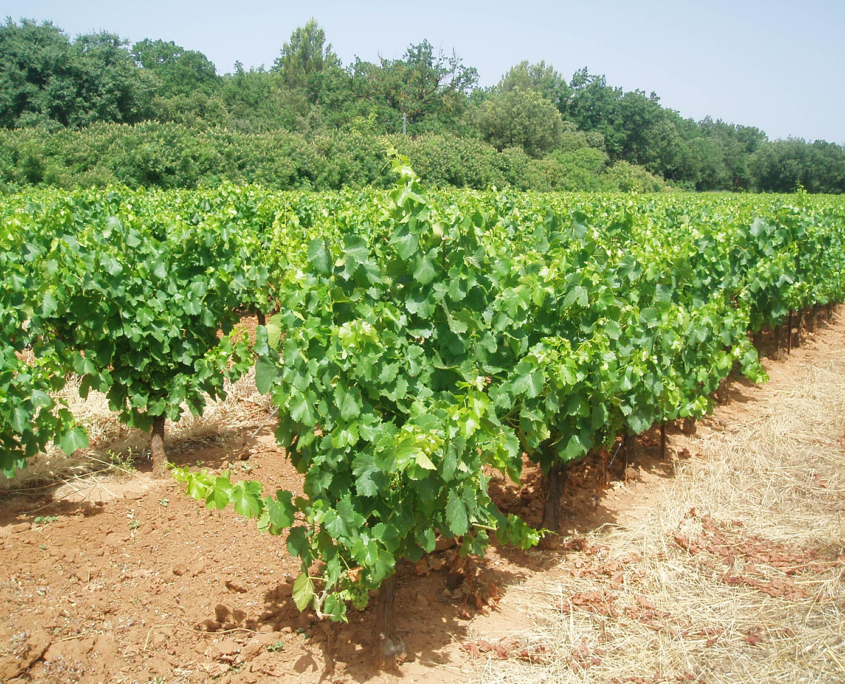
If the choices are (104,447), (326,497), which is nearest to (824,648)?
(326,497)

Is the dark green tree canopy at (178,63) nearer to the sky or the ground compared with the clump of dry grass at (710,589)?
nearer to the sky

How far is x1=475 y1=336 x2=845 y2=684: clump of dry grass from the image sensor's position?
3.14 metres

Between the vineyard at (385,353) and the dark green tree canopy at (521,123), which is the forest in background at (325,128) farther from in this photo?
the vineyard at (385,353)

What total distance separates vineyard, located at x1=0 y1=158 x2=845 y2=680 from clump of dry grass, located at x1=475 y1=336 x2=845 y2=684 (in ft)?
1.45

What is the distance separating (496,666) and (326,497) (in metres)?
1.15

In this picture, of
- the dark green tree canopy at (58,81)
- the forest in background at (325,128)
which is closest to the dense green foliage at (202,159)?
the forest in background at (325,128)

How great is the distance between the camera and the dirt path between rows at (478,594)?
10.1ft

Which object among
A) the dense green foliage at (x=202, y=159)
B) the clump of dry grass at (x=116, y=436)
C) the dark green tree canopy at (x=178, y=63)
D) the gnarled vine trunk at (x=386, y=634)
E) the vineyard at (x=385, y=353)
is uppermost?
the dark green tree canopy at (x=178, y=63)

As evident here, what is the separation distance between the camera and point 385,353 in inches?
105

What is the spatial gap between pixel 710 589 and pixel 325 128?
3367 cm

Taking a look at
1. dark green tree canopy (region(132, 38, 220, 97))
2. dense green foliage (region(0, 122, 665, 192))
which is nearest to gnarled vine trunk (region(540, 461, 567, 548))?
dense green foliage (region(0, 122, 665, 192))

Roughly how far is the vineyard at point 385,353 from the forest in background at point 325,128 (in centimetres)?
234

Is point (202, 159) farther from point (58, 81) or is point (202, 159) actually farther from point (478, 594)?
point (478, 594)

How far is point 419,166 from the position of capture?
89.7 feet
